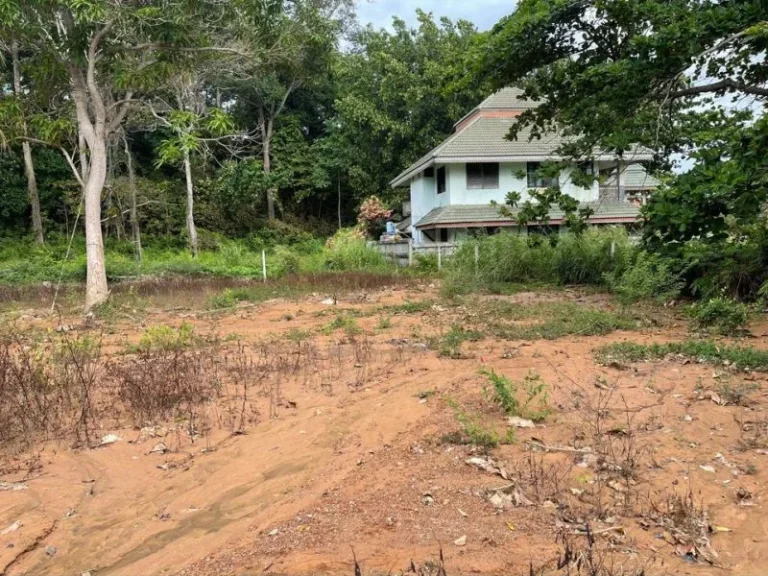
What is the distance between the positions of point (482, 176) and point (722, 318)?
17.2 metres

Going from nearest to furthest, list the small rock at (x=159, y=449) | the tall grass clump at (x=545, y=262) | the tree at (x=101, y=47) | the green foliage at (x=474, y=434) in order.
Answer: the green foliage at (x=474, y=434)
the small rock at (x=159, y=449)
the tree at (x=101, y=47)
the tall grass clump at (x=545, y=262)

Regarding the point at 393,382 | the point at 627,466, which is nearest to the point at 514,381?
the point at 393,382

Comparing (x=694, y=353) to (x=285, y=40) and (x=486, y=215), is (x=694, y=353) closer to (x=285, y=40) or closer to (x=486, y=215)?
(x=285, y=40)

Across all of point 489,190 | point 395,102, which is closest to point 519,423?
point 489,190

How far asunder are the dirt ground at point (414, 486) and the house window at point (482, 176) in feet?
62.8

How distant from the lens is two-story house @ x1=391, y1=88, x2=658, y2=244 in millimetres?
23969

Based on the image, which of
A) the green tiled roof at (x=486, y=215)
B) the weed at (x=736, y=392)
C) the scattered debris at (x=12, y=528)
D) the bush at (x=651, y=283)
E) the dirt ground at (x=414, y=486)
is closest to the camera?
the dirt ground at (x=414, y=486)

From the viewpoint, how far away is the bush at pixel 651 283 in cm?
1129

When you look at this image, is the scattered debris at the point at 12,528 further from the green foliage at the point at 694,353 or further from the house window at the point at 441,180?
the house window at the point at 441,180

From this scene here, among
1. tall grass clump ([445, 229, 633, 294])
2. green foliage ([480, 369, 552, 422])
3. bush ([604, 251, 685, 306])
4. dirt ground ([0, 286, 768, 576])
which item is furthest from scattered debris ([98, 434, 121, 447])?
tall grass clump ([445, 229, 633, 294])

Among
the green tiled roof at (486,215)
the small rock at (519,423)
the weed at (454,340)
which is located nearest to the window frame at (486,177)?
the green tiled roof at (486,215)

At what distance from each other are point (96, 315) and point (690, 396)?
11328 mm

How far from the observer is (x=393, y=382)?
6453mm

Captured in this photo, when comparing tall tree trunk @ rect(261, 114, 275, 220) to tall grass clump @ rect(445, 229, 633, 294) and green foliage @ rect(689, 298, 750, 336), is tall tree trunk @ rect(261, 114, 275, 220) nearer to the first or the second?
tall grass clump @ rect(445, 229, 633, 294)
